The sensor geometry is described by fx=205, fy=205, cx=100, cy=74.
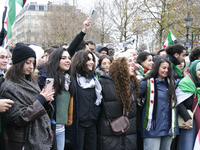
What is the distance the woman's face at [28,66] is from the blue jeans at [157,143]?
236 centimetres

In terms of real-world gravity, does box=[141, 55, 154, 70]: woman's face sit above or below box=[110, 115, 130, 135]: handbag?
above

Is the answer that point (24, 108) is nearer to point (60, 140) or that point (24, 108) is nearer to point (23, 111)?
point (23, 111)

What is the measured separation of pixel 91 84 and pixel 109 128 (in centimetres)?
82

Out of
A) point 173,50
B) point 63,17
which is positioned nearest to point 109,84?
point 173,50

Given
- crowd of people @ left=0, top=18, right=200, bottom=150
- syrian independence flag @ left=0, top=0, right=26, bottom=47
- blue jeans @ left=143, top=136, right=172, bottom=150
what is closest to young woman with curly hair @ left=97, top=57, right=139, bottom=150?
crowd of people @ left=0, top=18, right=200, bottom=150

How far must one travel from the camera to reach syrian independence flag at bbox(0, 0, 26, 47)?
3.36 m

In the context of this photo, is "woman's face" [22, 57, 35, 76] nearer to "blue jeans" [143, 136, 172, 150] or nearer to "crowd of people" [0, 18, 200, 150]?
"crowd of people" [0, 18, 200, 150]

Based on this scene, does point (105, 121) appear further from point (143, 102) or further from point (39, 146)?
point (39, 146)

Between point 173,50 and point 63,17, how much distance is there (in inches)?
864

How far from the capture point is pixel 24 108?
8.00ft

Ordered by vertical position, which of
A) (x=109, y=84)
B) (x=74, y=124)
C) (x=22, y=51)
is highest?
(x=22, y=51)

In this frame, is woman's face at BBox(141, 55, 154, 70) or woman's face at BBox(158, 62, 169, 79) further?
woman's face at BBox(141, 55, 154, 70)

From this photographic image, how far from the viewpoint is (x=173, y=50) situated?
4.98m

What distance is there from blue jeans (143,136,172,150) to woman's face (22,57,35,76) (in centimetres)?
236
